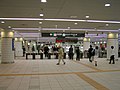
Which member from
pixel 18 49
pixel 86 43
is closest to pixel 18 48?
pixel 18 49

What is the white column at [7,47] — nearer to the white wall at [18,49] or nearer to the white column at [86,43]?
the white wall at [18,49]

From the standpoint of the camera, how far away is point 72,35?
73.3ft

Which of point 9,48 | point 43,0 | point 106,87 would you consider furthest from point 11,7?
point 9,48

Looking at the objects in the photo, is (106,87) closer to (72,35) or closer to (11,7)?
(11,7)

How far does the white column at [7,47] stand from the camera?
1827cm

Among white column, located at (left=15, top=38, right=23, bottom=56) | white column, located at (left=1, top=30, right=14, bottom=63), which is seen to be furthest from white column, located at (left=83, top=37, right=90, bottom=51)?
white column, located at (left=1, top=30, right=14, bottom=63)

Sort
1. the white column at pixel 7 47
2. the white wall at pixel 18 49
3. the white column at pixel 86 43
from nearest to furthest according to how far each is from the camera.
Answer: the white column at pixel 7 47
the white column at pixel 86 43
the white wall at pixel 18 49

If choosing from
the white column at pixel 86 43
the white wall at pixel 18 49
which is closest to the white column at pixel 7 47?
the white wall at pixel 18 49

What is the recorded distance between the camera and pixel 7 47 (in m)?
18.4

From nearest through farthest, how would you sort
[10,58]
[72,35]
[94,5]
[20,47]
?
[94,5]
[10,58]
[72,35]
[20,47]

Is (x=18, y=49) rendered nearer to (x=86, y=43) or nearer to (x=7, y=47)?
(x=86, y=43)

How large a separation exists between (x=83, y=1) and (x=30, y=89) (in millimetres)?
4255

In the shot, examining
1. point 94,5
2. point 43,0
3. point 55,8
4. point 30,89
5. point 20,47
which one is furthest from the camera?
point 20,47

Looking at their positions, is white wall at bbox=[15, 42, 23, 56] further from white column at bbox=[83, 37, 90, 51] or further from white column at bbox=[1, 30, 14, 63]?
white column at bbox=[1, 30, 14, 63]
